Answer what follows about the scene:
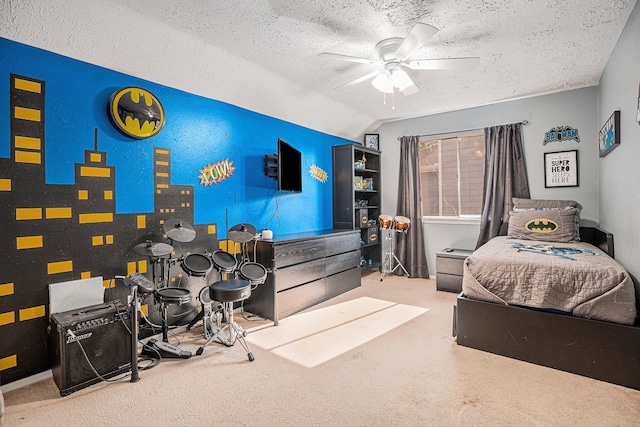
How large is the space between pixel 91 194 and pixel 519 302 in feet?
11.0

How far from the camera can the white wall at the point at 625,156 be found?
2305mm

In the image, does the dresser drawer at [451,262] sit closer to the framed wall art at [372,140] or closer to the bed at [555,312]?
the bed at [555,312]

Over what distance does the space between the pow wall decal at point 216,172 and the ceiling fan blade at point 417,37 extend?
198 cm

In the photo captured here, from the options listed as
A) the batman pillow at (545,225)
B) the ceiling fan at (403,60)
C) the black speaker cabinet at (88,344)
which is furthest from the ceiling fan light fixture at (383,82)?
the black speaker cabinet at (88,344)

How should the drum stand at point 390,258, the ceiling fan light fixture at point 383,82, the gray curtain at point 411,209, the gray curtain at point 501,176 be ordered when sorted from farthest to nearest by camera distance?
the drum stand at point 390,258 < the gray curtain at point 411,209 < the gray curtain at point 501,176 < the ceiling fan light fixture at point 383,82

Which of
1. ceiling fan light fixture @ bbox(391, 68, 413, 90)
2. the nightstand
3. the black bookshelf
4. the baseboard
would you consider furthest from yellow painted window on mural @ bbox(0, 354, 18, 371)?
the nightstand

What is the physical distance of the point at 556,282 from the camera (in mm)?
2262

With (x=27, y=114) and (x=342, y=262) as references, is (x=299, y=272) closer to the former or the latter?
(x=342, y=262)

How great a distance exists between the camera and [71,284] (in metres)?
2.30

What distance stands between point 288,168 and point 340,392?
7.94 feet

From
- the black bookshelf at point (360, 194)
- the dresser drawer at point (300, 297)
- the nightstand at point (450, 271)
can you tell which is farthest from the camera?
the black bookshelf at point (360, 194)

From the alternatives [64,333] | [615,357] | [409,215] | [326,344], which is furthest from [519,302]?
[64,333]

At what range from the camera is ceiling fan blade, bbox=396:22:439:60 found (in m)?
2.06

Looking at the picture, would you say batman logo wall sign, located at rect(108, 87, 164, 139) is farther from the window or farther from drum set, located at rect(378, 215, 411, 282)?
Answer: the window
